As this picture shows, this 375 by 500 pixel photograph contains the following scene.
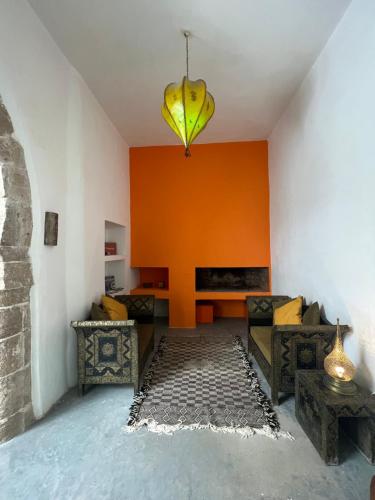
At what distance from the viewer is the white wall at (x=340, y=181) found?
6.53 feet

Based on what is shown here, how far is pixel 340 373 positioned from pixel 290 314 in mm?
968

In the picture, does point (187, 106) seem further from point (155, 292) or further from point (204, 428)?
point (155, 292)

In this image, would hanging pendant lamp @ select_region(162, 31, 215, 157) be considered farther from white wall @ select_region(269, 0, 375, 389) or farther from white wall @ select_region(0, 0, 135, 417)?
white wall @ select_region(269, 0, 375, 389)

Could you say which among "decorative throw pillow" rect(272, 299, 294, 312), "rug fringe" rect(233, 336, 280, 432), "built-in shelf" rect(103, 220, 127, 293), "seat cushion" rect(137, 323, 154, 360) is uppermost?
"built-in shelf" rect(103, 220, 127, 293)

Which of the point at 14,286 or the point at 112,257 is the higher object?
the point at 112,257

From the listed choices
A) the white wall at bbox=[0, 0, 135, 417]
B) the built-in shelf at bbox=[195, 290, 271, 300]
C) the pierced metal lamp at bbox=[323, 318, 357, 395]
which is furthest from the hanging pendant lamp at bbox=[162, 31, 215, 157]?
the built-in shelf at bbox=[195, 290, 271, 300]

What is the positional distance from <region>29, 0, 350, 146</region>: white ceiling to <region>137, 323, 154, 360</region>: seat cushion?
2.93m

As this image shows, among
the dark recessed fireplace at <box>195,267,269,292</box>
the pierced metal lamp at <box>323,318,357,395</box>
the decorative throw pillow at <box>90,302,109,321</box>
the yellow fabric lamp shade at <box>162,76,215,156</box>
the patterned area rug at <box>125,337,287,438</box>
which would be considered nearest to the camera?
the pierced metal lamp at <box>323,318,357,395</box>

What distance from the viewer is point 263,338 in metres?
2.97

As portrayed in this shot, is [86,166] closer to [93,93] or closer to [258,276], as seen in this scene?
[93,93]

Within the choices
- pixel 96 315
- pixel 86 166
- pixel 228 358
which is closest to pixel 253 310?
pixel 228 358

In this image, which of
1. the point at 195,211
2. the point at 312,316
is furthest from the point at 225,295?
the point at 312,316

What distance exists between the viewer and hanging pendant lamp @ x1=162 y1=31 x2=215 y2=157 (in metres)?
2.19

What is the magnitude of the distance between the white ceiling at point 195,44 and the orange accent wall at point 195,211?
127 centimetres
